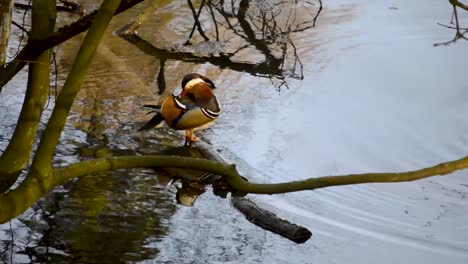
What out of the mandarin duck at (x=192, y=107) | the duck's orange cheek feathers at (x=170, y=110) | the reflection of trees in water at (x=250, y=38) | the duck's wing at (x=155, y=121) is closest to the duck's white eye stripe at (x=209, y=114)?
the mandarin duck at (x=192, y=107)

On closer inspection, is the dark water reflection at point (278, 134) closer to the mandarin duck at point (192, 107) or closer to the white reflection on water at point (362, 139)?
the white reflection on water at point (362, 139)

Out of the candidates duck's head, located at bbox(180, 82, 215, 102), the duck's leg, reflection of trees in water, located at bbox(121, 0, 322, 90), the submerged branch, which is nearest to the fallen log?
A: the duck's leg

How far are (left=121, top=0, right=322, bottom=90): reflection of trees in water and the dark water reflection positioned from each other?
1.0 inches

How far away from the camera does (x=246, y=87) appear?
763cm

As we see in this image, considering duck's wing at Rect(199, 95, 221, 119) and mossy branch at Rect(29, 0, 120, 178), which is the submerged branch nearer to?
mossy branch at Rect(29, 0, 120, 178)

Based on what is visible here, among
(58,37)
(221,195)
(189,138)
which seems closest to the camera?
(58,37)

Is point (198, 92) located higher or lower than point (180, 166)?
lower

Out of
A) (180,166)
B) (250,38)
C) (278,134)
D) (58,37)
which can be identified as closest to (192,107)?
(278,134)

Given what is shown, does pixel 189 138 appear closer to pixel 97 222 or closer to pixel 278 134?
pixel 278 134

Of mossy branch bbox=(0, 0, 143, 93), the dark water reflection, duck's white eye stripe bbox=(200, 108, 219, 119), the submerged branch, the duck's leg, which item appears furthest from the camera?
the duck's leg

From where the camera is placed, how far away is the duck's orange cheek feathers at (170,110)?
5.78m

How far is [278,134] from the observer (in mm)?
6547

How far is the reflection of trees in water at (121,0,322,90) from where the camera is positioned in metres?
8.26

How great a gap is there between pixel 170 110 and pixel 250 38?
11.4ft
